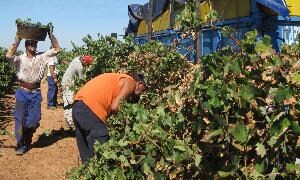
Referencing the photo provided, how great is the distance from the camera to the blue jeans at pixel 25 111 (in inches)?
300

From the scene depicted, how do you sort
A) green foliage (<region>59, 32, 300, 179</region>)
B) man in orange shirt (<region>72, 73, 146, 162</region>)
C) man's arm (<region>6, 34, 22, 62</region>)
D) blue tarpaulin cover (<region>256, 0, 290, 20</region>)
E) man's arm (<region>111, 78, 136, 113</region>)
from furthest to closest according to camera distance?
blue tarpaulin cover (<region>256, 0, 290, 20</region>)
man's arm (<region>6, 34, 22, 62</region>)
man in orange shirt (<region>72, 73, 146, 162</region>)
man's arm (<region>111, 78, 136, 113</region>)
green foliage (<region>59, 32, 300, 179</region>)

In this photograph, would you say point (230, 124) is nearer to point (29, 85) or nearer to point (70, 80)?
point (29, 85)

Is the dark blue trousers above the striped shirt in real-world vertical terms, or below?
below

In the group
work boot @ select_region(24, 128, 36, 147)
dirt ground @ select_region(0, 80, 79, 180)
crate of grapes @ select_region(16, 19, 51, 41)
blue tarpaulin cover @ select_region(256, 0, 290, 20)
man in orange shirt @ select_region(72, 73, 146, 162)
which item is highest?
blue tarpaulin cover @ select_region(256, 0, 290, 20)

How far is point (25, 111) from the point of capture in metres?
7.75

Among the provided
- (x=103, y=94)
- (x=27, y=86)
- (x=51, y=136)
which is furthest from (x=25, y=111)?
(x=103, y=94)

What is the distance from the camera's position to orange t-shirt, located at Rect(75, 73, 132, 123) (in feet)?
16.0

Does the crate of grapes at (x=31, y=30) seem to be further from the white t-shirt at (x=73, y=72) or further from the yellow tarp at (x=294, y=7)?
the yellow tarp at (x=294, y=7)

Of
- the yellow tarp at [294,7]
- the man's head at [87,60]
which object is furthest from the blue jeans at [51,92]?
the yellow tarp at [294,7]

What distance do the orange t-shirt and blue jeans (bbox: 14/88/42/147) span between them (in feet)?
9.79

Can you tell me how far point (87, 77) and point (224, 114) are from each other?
648 cm

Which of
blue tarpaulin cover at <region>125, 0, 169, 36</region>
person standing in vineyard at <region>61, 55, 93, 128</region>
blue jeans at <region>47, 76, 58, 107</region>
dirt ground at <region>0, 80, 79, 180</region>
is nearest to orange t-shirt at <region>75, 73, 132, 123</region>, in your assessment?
dirt ground at <region>0, 80, 79, 180</region>

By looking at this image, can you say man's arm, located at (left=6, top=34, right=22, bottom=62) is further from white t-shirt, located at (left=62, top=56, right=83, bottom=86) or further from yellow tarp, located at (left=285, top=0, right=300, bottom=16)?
yellow tarp, located at (left=285, top=0, right=300, bottom=16)

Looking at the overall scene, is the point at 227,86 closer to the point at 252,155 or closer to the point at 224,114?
the point at 224,114
